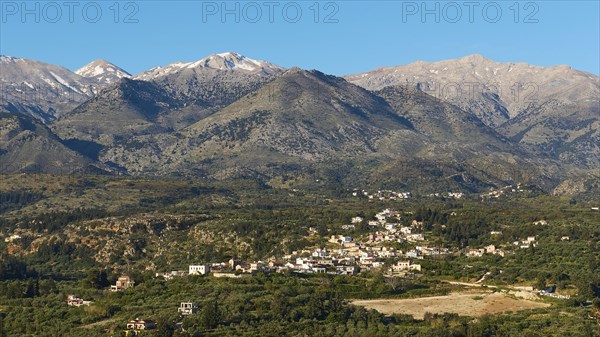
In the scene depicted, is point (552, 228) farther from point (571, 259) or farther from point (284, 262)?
point (284, 262)

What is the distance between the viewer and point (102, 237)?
195 m

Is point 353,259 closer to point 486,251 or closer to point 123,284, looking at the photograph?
point 486,251

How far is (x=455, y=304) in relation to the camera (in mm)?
120375

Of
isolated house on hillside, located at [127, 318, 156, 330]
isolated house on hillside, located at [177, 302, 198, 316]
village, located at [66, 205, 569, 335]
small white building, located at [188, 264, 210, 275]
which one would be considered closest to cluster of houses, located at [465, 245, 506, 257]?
village, located at [66, 205, 569, 335]

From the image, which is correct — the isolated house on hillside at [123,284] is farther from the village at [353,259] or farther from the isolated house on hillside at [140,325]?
the isolated house on hillside at [140,325]

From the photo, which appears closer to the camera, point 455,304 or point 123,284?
point 455,304

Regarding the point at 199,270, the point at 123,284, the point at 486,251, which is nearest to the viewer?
the point at 123,284

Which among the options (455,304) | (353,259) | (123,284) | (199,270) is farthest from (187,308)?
(353,259)

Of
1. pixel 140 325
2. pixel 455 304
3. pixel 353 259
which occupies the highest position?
pixel 353 259

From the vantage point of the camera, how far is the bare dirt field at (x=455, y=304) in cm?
11625

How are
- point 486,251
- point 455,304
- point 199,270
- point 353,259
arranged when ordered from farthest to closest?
point 486,251 → point 353,259 → point 199,270 → point 455,304

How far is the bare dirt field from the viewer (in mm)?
116250

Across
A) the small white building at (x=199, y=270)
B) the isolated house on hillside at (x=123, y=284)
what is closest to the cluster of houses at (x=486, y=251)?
the small white building at (x=199, y=270)

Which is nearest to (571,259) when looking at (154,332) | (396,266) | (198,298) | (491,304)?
(396,266)
